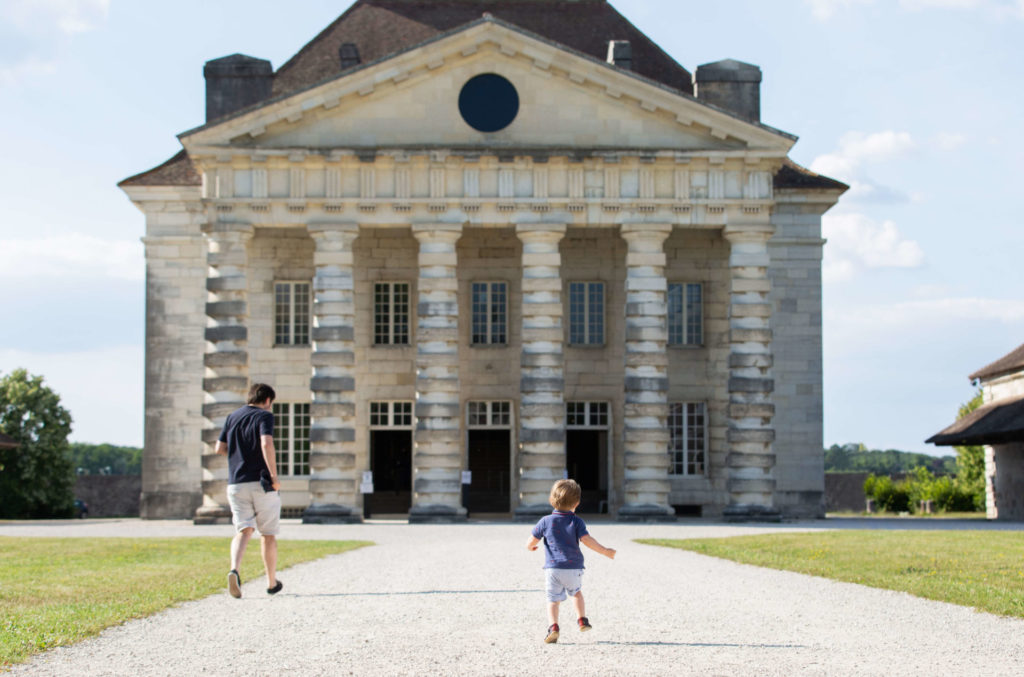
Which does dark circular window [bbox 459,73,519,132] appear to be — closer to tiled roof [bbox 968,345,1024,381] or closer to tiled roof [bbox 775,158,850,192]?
tiled roof [bbox 775,158,850,192]

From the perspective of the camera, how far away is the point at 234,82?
A: 132 ft

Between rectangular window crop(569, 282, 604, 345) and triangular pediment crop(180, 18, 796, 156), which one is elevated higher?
triangular pediment crop(180, 18, 796, 156)

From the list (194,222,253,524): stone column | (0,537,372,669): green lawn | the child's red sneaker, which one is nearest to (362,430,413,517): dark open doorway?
(194,222,253,524): stone column

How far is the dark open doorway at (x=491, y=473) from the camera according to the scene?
40500 millimetres

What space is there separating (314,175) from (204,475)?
8765 mm

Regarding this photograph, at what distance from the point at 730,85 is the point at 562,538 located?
2976 cm

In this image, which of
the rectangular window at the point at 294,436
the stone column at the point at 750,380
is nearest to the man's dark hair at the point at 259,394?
the stone column at the point at 750,380

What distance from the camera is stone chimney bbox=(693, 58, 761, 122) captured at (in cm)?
3962

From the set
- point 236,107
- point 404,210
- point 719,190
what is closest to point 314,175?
point 404,210

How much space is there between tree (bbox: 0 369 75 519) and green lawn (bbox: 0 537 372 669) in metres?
25.3

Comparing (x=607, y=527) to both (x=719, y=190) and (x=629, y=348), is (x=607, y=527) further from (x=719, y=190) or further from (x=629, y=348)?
(x=719, y=190)

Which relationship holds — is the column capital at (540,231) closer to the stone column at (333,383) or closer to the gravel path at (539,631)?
the stone column at (333,383)

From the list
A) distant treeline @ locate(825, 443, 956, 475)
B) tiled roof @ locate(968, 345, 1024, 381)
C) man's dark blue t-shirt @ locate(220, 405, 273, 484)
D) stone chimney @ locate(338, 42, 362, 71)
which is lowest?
distant treeline @ locate(825, 443, 956, 475)

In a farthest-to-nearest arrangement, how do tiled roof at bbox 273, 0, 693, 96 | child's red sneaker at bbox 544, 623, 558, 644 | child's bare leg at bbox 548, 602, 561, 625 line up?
tiled roof at bbox 273, 0, 693, 96 → child's bare leg at bbox 548, 602, 561, 625 → child's red sneaker at bbox 544, 623, 558, 644
